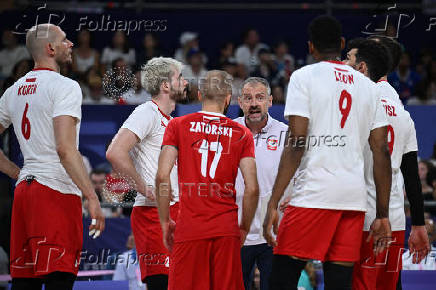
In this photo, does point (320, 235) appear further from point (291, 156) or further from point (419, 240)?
point (419, 240)

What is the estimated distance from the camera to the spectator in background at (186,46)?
11125 millimetres

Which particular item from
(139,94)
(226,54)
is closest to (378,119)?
(139,94)

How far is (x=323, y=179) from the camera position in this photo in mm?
3982

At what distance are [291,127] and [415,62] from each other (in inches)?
349

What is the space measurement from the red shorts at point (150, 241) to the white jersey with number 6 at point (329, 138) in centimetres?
122

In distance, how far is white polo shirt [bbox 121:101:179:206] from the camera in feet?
16.2

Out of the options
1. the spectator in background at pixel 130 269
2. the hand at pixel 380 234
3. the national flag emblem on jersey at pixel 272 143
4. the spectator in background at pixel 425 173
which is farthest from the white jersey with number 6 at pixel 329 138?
the spectator in background at pixel 425 173

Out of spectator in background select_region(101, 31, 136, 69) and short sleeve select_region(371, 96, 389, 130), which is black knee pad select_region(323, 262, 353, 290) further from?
spectator in background select_region(101, 31, 136, 69)

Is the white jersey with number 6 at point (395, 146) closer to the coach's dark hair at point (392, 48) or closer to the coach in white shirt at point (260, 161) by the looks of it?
the coach's dark hair at point (392, 48)

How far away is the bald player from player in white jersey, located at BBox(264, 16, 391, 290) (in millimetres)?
336

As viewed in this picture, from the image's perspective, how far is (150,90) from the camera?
5.20 metres

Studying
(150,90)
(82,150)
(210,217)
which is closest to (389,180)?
(210,217)

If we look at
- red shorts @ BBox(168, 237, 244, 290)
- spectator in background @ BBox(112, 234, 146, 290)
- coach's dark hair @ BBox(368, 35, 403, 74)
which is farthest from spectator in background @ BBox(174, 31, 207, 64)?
red shorts @ BBox(168, 237, 244, 290)

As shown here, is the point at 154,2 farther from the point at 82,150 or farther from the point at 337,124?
the point at 337,124
